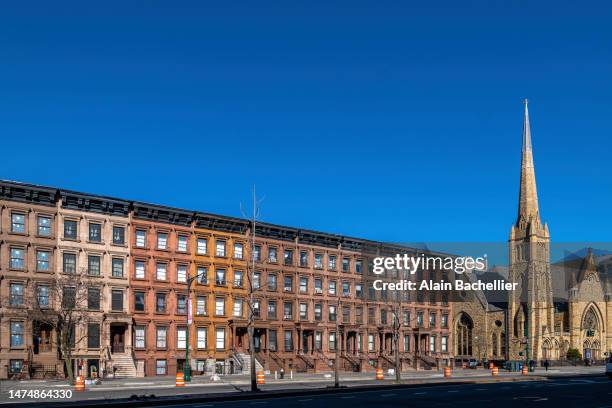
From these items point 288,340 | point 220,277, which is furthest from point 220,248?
point 288,340

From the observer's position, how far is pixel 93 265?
210ft

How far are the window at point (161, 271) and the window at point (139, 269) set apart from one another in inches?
51.5

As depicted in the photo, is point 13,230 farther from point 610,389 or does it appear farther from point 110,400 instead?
point 610,389

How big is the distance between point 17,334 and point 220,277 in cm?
1875

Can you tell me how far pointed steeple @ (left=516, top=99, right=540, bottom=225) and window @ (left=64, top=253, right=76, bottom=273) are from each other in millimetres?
95881

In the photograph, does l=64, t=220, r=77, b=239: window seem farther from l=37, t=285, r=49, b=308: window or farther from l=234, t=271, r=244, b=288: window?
l=234, t=271, r=244, b=288: window

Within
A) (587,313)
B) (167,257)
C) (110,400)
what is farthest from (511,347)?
(110,400)

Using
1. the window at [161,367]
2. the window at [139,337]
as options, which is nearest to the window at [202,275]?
the window at [139,337]

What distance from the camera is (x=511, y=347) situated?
440 feet

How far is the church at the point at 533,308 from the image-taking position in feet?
438

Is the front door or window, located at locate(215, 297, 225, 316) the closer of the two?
the front door

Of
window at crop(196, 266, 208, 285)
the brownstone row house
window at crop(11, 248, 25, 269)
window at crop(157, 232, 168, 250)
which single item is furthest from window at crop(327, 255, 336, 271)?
window at crop(11, 248, 25, 269)

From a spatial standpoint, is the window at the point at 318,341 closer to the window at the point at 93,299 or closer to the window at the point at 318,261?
the window at the point at 318,261

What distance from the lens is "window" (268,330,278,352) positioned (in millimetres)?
75188
